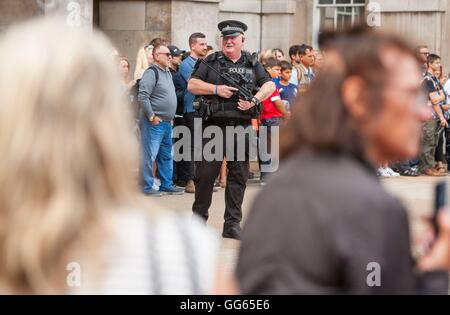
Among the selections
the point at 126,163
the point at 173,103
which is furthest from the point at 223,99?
the point at 126,163

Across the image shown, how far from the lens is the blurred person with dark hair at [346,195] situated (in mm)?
2615

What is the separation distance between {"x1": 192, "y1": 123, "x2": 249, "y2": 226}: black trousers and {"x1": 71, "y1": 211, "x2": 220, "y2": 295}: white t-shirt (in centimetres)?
747

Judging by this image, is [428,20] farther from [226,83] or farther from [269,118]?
[226,83]

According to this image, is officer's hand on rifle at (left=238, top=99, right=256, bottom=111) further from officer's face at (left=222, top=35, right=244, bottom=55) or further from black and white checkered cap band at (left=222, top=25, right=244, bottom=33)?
black and white checkered cap band at (left=222, top=25, right=244, bottom=33)

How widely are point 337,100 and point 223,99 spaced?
7.32 m

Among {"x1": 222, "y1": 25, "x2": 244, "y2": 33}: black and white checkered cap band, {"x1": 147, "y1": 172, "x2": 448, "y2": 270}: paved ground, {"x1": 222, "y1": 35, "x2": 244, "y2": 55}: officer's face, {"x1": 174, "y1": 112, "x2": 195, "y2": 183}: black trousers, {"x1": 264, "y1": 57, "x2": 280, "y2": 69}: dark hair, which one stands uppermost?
{"x1": 222, "y1": 25, "x2": 244, "y2": 33}: black and white checkered cap band

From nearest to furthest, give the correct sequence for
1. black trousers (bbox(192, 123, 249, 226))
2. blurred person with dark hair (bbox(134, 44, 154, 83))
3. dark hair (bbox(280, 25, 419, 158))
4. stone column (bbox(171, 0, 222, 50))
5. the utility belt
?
dark hair (bbox(280, 25, 419, 158))
black trousers (bbox(192, 123, 249, 226))
the utility belt
blurred person with dark hair (bbox(134, 44, 154, 83))
stone column (bbox(171, 0, 222, 50))

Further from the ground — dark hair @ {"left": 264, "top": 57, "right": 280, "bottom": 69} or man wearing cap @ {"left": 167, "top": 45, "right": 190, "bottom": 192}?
dark hair @ {"left": 264, "top": 57, "right": 280, "bottom": 69}

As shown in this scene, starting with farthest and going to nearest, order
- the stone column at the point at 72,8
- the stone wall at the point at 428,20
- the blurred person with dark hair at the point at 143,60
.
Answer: the stone wall at the point at 428,20 < the blurred person with dark hair at the point at 143,60 < the stone column at the point at 72,8

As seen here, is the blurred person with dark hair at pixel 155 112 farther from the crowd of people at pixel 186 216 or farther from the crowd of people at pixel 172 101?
the crowd of people at pixel 186 216

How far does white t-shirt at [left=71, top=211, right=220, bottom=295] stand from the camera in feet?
7.63

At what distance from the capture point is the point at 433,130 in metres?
17.5

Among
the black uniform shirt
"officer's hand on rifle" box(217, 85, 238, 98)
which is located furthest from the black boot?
the black uniform shirt

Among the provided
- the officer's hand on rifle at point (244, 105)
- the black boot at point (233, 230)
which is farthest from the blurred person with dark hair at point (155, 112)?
the black boot at point (233, 230)
